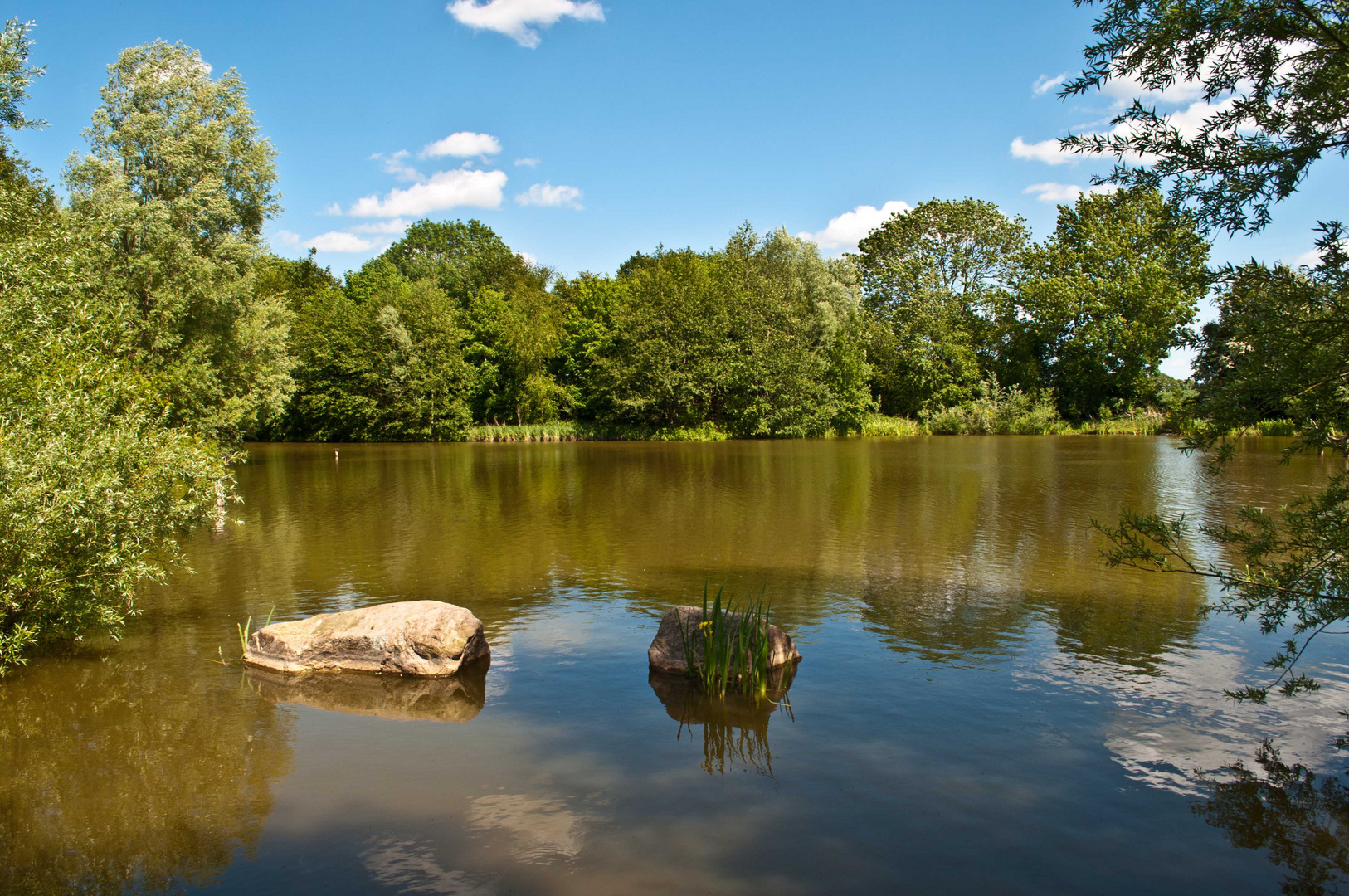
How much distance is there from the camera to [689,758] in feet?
22.5

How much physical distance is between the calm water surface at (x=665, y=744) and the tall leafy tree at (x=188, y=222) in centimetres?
1459

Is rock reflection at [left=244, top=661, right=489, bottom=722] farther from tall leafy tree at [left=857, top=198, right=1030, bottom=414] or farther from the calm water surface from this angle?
tall leafy tree at [left=857, top=198, right=1030, bottom=414]

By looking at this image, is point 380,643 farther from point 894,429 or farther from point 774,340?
point 894,429

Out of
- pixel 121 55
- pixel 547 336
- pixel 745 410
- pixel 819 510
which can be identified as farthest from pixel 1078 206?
pixel 121 55

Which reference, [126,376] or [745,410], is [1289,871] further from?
[745,410]

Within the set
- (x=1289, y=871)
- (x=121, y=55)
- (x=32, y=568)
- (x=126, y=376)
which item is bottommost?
(x=1289, y=871)

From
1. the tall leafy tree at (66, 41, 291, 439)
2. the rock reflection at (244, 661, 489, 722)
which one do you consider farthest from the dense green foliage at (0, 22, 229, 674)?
the tall leafy tree at (66, 41, 291, 439)

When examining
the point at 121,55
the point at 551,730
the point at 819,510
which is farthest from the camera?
the point at 121,55

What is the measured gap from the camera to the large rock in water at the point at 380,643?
8.92 m

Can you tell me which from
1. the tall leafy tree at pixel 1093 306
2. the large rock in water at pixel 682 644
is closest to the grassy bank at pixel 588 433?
the tall leafy tree at pixel 1093 306

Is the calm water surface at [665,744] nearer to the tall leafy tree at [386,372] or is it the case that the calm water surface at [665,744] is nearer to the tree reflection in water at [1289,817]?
the tree reflection in water at [1289,817]

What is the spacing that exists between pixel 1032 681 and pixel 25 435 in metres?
10.8

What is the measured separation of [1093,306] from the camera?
178 feet

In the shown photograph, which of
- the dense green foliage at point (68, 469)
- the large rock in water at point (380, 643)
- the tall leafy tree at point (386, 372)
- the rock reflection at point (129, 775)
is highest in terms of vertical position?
the tall leafy tree at point (386, 372)
